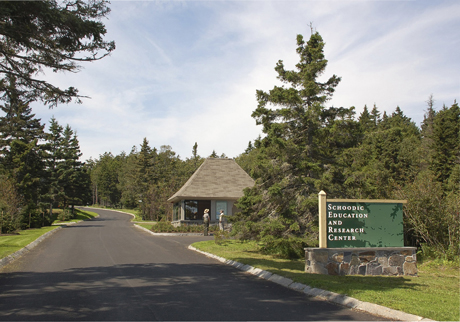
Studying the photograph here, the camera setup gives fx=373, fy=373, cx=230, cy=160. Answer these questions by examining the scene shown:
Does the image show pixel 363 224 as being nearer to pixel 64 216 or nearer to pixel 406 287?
pixel 406 287

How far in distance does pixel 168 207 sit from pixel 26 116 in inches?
715

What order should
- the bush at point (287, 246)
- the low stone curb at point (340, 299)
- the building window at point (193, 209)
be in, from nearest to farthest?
the low stone curb at point (340, 299) → the bush at point (287, 246) → the building window at point (193, 209)

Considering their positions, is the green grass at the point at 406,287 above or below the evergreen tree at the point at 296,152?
below

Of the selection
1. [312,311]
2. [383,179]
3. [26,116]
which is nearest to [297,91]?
[383,179]

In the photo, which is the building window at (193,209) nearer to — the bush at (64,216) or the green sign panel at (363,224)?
the green sign panel at (363,224)

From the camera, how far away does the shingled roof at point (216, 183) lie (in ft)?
106

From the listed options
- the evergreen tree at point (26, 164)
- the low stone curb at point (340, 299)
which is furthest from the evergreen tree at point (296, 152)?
the evergreen tree at point (26, 164)

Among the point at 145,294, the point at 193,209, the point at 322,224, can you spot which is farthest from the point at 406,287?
the point at 193,209

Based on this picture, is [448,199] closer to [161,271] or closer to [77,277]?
[161,271]

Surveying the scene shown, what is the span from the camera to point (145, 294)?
26.0 feet

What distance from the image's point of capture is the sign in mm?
11070

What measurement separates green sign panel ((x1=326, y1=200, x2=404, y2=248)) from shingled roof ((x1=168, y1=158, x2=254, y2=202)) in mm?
21039

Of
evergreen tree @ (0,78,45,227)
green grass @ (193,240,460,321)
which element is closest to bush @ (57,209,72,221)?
evergreen tree @ (0,78,45,227)

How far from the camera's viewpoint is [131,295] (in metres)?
7.83
